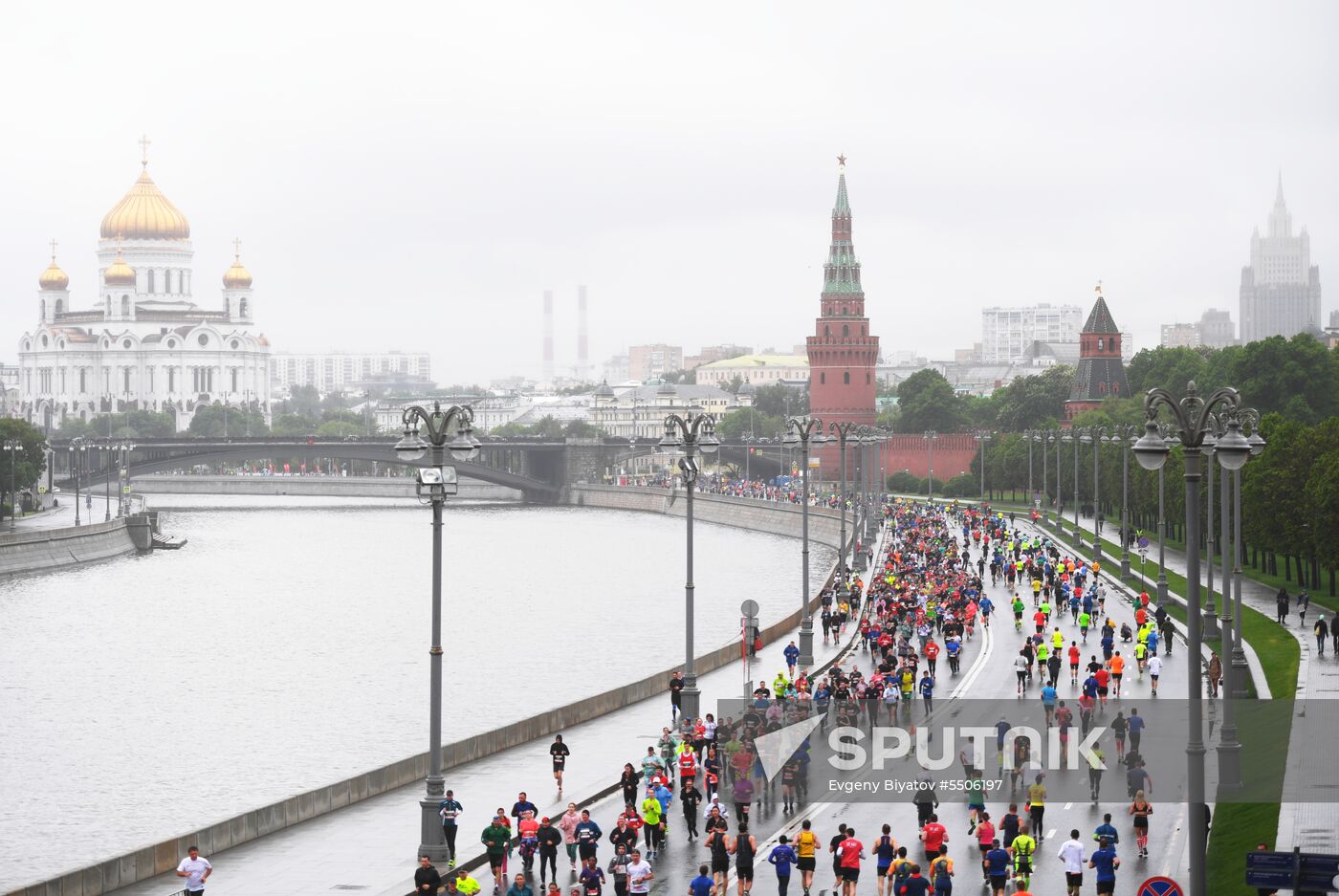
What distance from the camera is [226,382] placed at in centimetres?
19250

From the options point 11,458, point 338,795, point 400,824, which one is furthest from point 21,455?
point 400,824

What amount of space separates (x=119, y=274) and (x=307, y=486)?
204ft

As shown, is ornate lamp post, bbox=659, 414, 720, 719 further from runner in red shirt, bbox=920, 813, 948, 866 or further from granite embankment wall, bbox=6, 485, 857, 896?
runner in red shirt, bbox=920, 813, 948, 866

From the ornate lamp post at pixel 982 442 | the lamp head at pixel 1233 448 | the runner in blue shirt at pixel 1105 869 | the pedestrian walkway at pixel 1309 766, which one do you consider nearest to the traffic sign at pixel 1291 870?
the runner in blue shirt at pixel 1105 869

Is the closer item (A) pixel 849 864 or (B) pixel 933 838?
(A) pixel 849 864

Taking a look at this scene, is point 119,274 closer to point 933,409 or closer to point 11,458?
point 933,409

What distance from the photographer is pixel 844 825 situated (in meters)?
17.4

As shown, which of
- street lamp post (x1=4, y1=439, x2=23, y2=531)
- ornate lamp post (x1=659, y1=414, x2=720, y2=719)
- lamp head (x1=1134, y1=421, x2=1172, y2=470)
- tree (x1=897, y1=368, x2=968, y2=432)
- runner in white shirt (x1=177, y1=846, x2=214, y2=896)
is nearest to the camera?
lamp head (x1=1134, y1=421, x2=1172, y2=470)

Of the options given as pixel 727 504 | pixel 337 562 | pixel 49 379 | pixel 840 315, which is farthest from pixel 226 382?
pixel 337 562

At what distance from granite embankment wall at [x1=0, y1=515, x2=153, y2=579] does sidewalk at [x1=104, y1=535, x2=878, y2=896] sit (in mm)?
41575

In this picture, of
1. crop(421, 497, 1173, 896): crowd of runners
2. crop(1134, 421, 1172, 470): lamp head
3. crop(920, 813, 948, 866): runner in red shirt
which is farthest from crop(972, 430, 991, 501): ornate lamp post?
crop(1134, 421, 1172, 470): lamp head

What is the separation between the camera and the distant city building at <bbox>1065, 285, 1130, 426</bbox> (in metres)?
122

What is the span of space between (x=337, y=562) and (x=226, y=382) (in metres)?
121

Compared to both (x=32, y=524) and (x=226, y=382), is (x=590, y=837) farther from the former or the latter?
(x=226, y=382)
